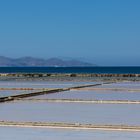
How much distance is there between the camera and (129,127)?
5891 millimetres

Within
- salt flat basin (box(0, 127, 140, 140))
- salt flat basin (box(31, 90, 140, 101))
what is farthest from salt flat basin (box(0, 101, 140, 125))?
salt flat basin (box(31, 90, 140, 101))

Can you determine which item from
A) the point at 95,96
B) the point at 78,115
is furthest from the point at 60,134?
the point at 95,96

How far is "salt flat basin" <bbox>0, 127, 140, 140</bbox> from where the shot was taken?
207 inches

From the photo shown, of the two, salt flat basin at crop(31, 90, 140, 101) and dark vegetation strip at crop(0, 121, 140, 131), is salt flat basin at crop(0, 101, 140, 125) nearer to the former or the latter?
dark vegetation strip at crop(0, 121, 140, 131)

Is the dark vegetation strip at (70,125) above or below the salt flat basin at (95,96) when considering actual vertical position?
below

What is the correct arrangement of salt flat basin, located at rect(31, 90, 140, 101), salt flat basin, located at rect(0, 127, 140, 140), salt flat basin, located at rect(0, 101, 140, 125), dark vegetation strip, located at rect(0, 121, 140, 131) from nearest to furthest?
salt flat basin, located at rect(0, 127, 140, 140), dark vegetation strip, located at rect(0, 121, 140, 131), salt flat basin, located at rect(0, 101, 140, 125), salt flat basin, located at rect(31, 90, 140, 101)

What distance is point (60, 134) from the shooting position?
5.53m

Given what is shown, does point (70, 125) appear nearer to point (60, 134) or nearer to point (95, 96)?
point (60, 134)

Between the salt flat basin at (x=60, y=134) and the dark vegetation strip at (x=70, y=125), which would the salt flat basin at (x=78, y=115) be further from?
the salt flat basin at (x=60, y=134)

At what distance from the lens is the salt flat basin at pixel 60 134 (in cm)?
525

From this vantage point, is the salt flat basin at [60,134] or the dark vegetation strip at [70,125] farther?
the dark vegetation strip at [70,125]

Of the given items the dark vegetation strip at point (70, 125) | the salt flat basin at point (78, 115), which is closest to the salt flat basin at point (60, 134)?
the dark vegetation strip at point (70, 125)

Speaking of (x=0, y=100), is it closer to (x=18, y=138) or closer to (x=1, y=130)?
(x=1, y=130)

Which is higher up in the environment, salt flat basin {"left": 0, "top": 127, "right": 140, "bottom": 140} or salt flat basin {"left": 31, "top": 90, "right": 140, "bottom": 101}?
salt flat basin {"left": 31, "top": 90, "right": 140, "bottom": 101}
